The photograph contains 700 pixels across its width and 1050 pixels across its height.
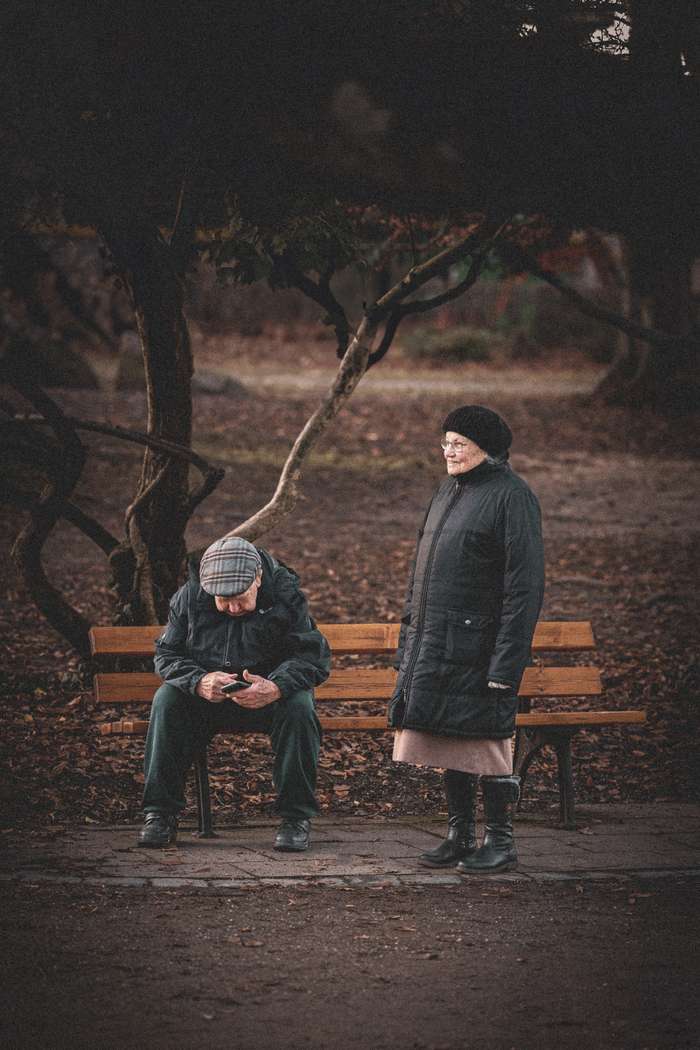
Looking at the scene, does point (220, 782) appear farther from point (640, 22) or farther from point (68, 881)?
point (640, 22)

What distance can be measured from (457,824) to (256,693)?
950 millimetres

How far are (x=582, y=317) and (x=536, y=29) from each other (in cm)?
2952

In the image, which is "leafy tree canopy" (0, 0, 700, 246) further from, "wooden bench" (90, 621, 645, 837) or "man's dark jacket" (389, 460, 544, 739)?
"wooden bench" (90, 621, 645, 837)

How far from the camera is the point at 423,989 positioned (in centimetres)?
479

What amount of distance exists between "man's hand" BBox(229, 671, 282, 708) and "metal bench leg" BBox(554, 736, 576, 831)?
56.8 inches

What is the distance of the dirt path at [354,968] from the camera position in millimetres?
4391

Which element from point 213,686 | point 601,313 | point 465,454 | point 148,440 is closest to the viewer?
point 465,454

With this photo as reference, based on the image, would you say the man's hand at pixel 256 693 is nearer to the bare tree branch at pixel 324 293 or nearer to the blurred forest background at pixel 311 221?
the blurred forest background at pixel 311 221

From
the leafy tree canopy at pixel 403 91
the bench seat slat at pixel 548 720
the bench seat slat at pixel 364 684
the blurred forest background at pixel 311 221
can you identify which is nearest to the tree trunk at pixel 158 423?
the blurred forest background at pixel 311 221

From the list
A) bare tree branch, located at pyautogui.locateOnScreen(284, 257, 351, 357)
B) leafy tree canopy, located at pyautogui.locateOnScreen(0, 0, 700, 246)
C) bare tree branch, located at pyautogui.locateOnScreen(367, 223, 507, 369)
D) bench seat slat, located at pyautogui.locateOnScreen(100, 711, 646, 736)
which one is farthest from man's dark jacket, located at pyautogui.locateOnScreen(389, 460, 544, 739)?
bare tree branch, located at pyautogui.locateOnScreen(284, 257, 351, 357)

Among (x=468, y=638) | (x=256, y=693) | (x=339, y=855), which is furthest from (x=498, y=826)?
(x=256, y=693)

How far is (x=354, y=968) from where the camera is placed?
4.97 m

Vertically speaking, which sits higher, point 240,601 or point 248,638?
point 240,601

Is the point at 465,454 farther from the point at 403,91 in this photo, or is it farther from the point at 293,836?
the point at 293,836
